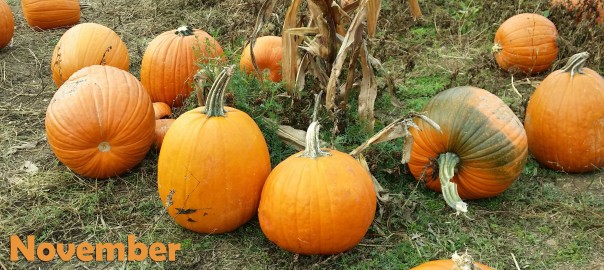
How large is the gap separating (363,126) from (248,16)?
10.0 ft

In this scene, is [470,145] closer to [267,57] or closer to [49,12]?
[267,57]

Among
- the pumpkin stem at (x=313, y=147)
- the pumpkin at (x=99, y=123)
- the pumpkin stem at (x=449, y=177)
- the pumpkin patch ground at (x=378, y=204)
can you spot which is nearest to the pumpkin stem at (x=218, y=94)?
the pumpkin patch ground at (x=378, y=204)

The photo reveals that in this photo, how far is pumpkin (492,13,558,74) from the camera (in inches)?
214

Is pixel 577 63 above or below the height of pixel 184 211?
above

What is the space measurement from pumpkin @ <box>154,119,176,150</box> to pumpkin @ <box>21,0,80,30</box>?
10.3 feet

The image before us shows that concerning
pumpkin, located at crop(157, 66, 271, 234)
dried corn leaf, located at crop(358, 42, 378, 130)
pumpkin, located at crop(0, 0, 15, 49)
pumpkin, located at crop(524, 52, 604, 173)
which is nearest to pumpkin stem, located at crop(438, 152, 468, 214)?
dried corn leaf, located at crop(358, 42, 378, 130)

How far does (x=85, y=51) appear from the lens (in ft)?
16.2

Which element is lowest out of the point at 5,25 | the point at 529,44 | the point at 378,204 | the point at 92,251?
the point at 92,251

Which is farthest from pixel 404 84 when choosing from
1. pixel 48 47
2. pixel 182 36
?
pixel 48 47

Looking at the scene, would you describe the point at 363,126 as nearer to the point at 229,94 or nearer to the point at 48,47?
the point at 229,94

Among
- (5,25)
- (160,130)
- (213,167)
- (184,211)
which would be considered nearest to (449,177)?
(213,167)

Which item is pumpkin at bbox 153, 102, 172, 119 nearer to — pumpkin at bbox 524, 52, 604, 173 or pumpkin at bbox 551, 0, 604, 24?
pumpkin at bbox 524, 52, 604, 173

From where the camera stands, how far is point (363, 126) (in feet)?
14.2

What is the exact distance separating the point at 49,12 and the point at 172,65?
2.87 m
